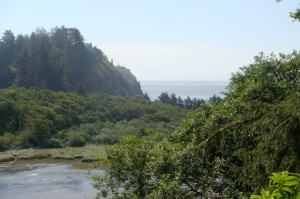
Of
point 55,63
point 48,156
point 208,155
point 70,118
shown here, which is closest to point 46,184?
point 48,156

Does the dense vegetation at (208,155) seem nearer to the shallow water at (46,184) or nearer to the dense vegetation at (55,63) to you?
the shallow water at (46,184)

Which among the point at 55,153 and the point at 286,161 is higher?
the point at 286,161

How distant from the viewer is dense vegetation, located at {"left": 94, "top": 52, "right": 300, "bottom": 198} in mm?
9625

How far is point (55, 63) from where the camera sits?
106438 mm

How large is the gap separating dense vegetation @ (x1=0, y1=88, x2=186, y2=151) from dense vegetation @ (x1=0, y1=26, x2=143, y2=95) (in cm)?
1759

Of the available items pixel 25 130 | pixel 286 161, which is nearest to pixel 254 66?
pixel 286 161

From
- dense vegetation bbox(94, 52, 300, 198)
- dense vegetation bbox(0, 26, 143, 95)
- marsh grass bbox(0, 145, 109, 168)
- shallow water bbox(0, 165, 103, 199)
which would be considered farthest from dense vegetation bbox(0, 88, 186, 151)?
dense vegetation bbox(94, 52, 300, 198)

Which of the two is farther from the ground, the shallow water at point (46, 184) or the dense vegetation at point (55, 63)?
the dense vegetation at point (55, 63)

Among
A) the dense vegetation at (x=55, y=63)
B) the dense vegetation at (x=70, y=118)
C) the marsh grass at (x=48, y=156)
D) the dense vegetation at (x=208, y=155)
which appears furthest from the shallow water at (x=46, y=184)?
the dense vegetation at (x=55, y=63)

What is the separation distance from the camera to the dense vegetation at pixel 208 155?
962cm

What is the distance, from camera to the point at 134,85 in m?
160

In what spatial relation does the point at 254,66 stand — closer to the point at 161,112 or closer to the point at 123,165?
the point at 123,165

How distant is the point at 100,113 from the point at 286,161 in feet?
231

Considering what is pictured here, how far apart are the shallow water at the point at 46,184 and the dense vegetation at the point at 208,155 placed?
1660 cm
